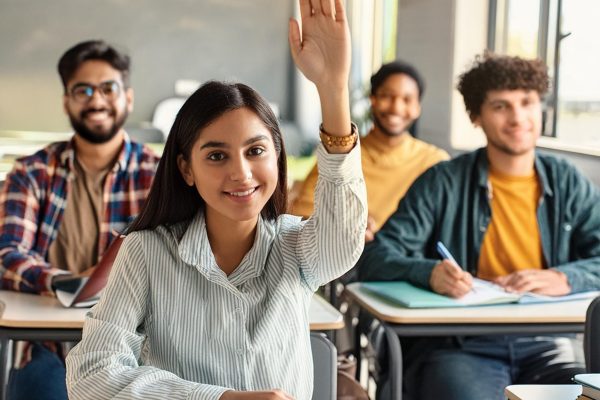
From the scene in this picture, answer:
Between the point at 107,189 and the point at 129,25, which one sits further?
the point at 129,25

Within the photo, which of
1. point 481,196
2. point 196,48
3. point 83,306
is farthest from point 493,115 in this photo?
point 196,48

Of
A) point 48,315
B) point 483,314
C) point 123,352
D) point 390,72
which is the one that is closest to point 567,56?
point 390,72

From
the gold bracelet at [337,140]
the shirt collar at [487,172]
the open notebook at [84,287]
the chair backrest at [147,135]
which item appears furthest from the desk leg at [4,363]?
the chair backrest at [147,135]

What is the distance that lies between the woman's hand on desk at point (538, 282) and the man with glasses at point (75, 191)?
121 cm

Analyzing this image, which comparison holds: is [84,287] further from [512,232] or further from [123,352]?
[512,232]

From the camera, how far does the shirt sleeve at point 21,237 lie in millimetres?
2594

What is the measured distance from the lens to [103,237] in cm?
294

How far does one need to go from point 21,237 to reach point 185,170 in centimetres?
134

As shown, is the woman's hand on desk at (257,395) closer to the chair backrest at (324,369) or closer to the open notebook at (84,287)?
the chair backrest at (324,369)

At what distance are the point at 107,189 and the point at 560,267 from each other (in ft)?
4.83

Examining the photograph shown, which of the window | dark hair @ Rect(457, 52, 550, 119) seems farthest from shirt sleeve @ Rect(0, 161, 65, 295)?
the window

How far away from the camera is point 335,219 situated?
5.08 feet

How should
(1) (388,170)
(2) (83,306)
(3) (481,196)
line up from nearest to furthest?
1. (2) (83,306)
2. (3) (481,196)
3. (1) (388,170)

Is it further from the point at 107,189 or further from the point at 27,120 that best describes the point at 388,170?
the point at 27,120
